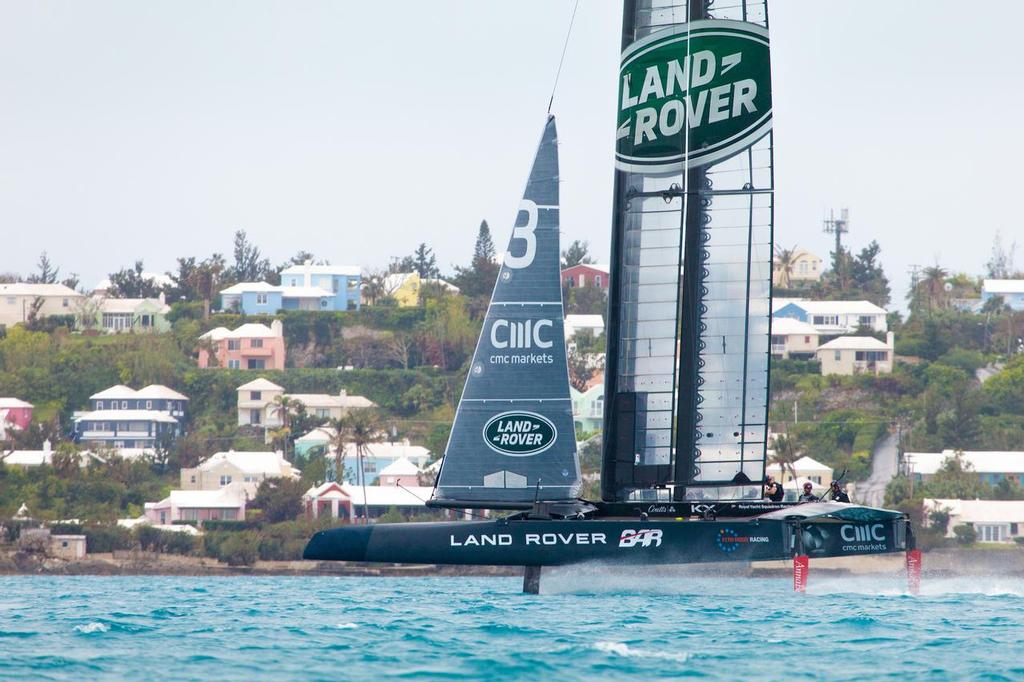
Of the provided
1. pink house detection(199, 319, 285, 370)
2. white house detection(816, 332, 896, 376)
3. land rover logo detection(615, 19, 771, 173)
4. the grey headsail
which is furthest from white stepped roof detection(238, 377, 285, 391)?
land rover logo detection(615, 19, 771, 173)

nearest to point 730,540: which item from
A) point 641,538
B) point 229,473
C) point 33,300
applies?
point 641,538

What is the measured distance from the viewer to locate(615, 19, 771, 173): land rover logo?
24.9m

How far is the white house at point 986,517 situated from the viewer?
64812 millimetres

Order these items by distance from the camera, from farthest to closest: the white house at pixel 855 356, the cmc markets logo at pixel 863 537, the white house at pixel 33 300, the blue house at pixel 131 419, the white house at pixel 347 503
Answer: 1. the white house at pixel 33 300
2. the white house at pixel 855 356
3. the blue house at pixel 131 419
4. the white house at pixel 347 503
5. the cmc markets logo at pixel 863 537

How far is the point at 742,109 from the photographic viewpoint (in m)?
25.0

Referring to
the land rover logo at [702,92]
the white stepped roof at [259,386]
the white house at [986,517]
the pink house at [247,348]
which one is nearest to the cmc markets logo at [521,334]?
the land rover logo at [702,92]

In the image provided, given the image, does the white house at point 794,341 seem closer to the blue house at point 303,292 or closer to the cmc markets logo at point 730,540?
the blue house at point 303,292

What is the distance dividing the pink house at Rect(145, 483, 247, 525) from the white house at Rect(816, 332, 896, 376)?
3393 cm

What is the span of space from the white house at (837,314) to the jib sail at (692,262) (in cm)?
7708

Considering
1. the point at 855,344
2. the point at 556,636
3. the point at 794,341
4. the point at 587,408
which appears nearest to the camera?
the point at 556,636

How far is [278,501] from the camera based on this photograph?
220ft

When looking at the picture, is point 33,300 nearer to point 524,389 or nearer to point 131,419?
point 131,419

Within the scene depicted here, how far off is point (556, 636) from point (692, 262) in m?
8.03

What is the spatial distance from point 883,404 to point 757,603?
58734 millimetres
